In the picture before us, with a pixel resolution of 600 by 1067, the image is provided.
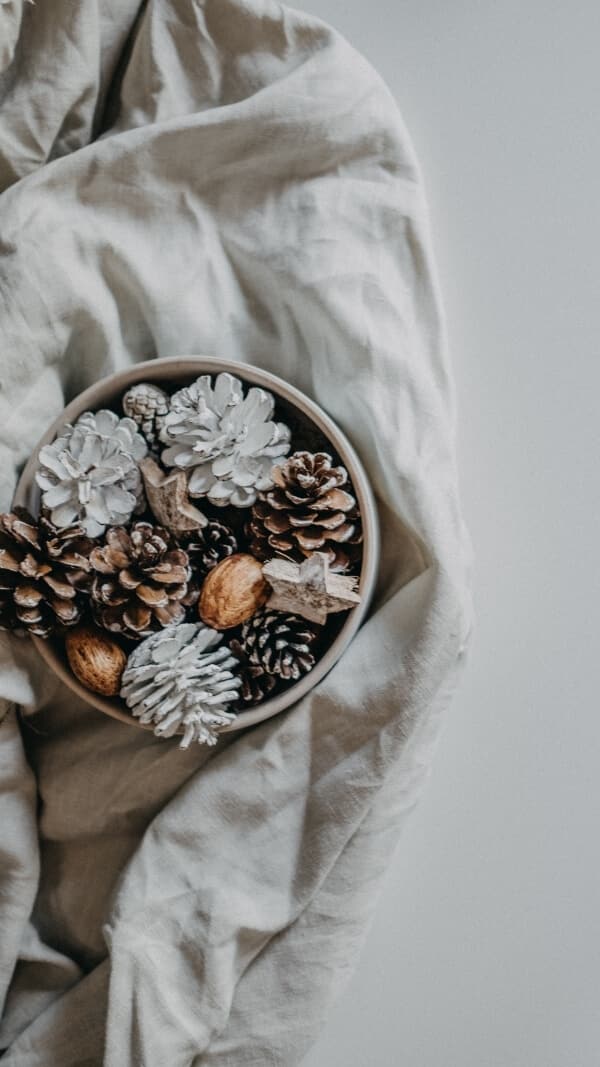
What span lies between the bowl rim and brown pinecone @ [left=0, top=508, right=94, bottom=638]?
0.02 metres

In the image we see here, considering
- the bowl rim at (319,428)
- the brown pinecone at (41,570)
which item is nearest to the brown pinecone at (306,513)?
the bowl rim at (319,428)

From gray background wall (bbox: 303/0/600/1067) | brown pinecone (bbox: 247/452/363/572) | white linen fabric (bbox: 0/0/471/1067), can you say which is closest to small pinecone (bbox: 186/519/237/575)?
brown pinecone (bbox: 247/452/363/572)

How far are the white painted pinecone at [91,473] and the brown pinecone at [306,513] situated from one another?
0.30 feet

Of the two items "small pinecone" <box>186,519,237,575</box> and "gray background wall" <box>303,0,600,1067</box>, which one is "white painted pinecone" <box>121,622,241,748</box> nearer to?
"small pinecone" <box>186,519,237,575</box>

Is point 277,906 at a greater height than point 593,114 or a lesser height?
lesser

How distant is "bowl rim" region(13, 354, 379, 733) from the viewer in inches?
27.5

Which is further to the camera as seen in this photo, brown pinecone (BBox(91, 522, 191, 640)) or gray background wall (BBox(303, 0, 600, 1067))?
gray background wall (BBox(303, 0, 600, 1067))

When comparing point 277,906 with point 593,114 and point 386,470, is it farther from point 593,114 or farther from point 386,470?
point 593,114

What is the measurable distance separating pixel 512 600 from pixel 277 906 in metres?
0.29

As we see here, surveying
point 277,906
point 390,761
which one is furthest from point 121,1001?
point 390,761

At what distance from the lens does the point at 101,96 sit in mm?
815

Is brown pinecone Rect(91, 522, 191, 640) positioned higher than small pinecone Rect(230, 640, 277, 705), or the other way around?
brown pinecone Rect(91, 522, 191, 640)

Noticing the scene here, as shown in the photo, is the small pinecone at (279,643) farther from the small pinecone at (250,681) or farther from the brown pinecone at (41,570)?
the brown pinecone at (41,570)

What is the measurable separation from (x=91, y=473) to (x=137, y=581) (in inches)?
3.1
